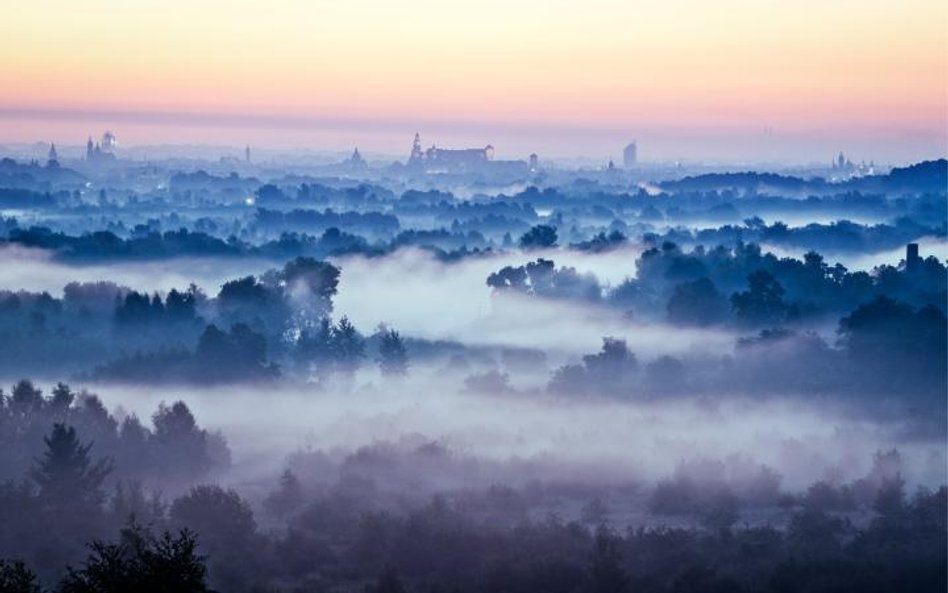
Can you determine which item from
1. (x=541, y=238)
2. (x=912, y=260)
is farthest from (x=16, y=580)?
(x=541, y=238)

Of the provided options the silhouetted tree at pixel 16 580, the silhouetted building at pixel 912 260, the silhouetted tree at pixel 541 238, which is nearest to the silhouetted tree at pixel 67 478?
the silhouetted tree at pixel 16 580

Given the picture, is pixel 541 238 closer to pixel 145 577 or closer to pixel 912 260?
pixel 912 260

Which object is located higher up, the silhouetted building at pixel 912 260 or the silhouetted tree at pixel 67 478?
the silhouetted building at pixel 912 260

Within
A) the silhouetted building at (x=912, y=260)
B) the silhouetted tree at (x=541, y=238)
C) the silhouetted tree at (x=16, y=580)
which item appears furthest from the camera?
the silhouetted tree at (x=541, y=238)

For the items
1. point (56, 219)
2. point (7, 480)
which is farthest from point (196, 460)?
point (56, 219)

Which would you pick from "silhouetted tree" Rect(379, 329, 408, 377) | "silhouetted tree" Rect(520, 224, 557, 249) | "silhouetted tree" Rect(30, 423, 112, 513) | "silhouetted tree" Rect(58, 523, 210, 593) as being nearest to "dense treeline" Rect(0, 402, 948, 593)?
"silhouetted tree" Rect(30, 423, 112, 513)

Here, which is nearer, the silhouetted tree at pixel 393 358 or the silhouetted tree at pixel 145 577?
the silhouetted tree at pixel 145 577

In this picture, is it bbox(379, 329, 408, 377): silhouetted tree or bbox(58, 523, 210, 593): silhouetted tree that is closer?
bbox(58, 523, 210, 593): silhouetted tree

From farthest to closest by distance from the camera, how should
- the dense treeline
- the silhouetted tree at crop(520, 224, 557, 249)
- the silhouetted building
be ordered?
the silhouetted tree at crop(520, 224, 557, 249)
the silhouetted building
the dense treeline

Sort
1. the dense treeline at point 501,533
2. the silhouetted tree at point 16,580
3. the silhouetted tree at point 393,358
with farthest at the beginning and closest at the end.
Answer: the silhouetted tree at point 393,358, the dense treeline at point 501,533, the silhouetted tree at point 16,580

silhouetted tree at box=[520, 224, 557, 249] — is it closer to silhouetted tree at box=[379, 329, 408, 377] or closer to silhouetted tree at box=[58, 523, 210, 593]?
silhouetted tree at box=[379, 329, 408, 377]

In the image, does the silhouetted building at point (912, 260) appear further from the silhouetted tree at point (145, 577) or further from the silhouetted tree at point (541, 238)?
the silhouetted tree at point (145, 577)
